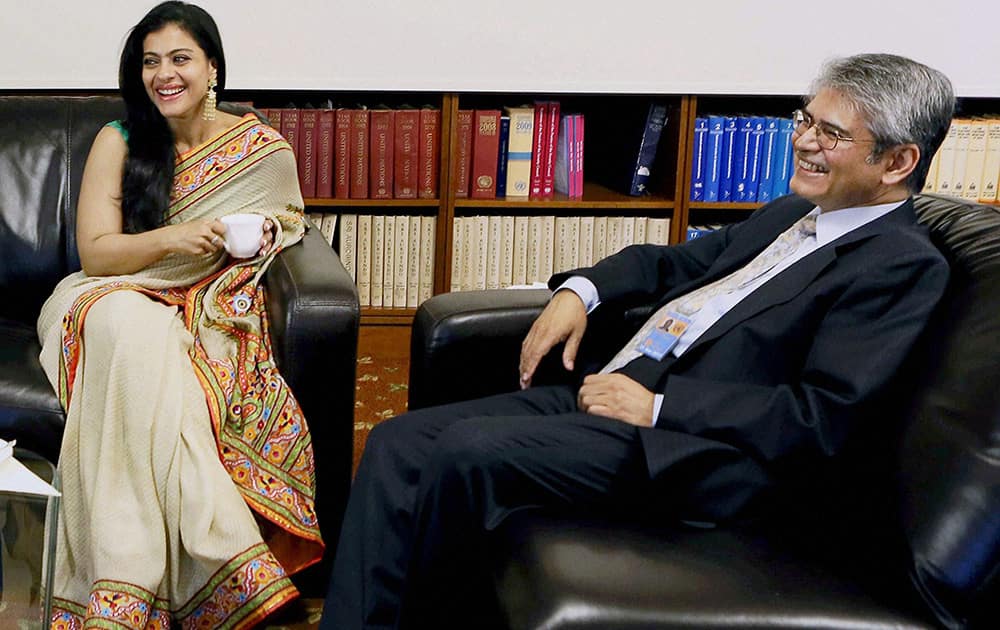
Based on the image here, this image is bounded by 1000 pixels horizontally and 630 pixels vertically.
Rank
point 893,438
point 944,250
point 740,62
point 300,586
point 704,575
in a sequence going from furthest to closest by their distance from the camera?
point 740,62 < point 300,586 < point 944,250 < point 893,438 < point 704,575

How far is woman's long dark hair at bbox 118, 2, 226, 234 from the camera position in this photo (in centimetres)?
264

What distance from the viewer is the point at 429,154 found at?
3805mm

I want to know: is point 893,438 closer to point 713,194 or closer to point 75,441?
point 75,441

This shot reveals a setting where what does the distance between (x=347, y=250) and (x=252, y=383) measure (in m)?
1.50

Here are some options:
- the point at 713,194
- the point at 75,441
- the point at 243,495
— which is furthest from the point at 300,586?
the point at 713,194

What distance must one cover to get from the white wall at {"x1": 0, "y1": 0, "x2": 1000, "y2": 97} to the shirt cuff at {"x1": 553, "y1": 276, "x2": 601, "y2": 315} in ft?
4.81

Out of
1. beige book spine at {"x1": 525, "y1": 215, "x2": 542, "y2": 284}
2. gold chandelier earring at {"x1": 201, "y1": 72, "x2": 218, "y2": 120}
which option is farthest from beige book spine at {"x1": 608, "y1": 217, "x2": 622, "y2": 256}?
gold chandelier earring at {"x1": 201, "y1": 72, "x2": 218, "y2": 120}

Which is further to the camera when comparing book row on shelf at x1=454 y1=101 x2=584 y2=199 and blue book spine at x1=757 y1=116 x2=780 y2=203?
blue book spine at x1=757 y1=116 x2=780 y2=203

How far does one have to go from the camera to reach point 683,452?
1.90 meters

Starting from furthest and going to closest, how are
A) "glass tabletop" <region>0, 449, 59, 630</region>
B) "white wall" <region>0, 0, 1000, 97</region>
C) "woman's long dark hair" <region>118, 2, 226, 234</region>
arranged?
"white wall" <region>0, 0, 1000, 97</region> < "woman's long dark hair" <region>118, 2, 226, 234</region> < "glass tabletop" <region>0, 449, 59, 630</region>

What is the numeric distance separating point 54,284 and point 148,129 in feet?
1.39

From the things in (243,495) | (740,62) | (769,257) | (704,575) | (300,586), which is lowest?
(300,586)

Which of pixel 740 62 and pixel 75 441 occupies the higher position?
pixel 740 62

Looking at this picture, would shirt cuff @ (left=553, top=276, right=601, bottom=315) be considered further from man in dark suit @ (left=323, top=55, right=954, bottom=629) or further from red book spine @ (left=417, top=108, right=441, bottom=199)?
red book spine @ (left=417, top=108, right=441, bottom=199)
